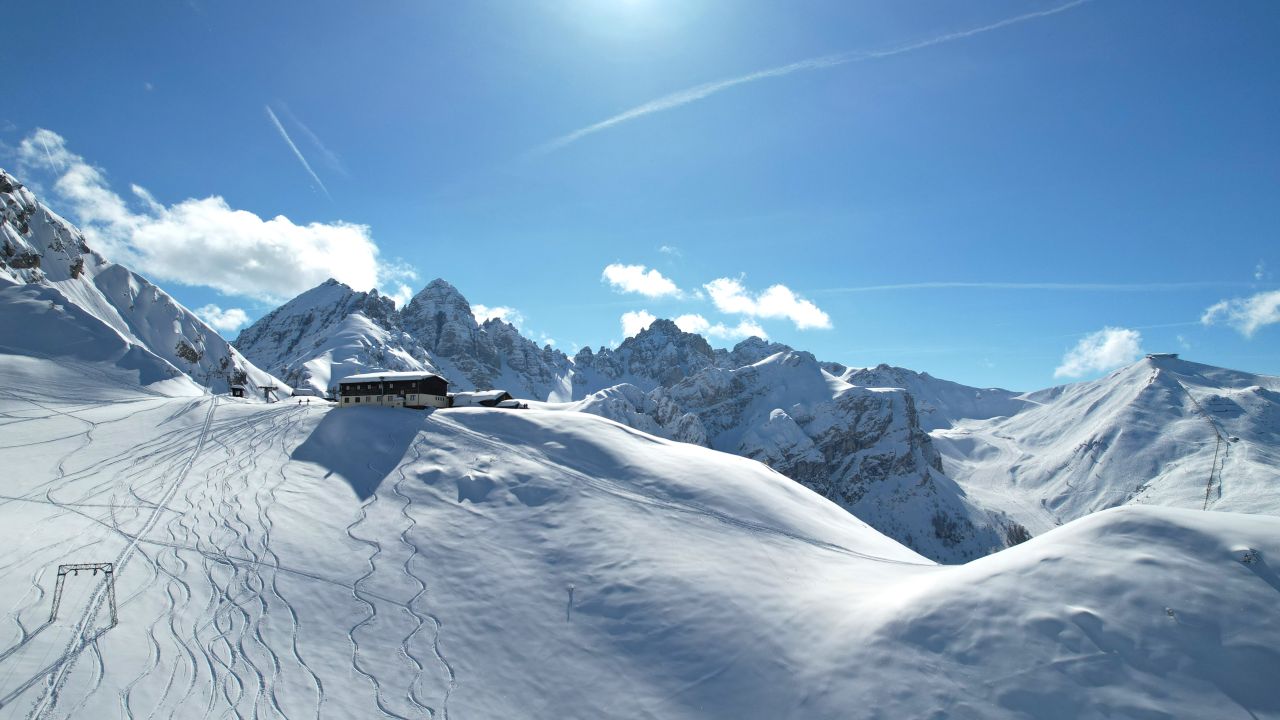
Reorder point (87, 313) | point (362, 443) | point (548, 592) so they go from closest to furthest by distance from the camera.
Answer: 1. point (548, 592)
2. point (362, 443)
3. point (87, 313)

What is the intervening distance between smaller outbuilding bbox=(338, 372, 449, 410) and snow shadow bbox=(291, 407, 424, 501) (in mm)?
4106

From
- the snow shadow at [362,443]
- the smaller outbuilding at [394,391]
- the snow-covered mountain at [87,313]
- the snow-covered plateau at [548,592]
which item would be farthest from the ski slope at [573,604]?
the snow-covered mountain at [87,313]

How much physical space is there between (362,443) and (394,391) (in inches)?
527

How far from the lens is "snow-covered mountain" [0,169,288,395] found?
57312mm

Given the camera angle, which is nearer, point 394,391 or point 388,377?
point 394,391

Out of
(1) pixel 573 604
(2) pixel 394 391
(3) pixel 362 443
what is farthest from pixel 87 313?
(1) pixel 573 604

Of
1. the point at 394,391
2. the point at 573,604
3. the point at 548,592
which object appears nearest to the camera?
the point at 573,604

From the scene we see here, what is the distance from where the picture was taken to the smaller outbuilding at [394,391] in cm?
5084

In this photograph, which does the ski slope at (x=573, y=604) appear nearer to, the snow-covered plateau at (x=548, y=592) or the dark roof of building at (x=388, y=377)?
the snow-covered plateau at (x=548, y=592)

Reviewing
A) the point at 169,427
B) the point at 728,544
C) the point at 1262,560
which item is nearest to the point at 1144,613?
the point at 1262,560

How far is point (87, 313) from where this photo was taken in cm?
6228

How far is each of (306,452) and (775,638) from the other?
32124 mm

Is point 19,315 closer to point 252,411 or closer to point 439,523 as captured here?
point 252,411

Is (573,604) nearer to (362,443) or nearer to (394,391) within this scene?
(362,443)
